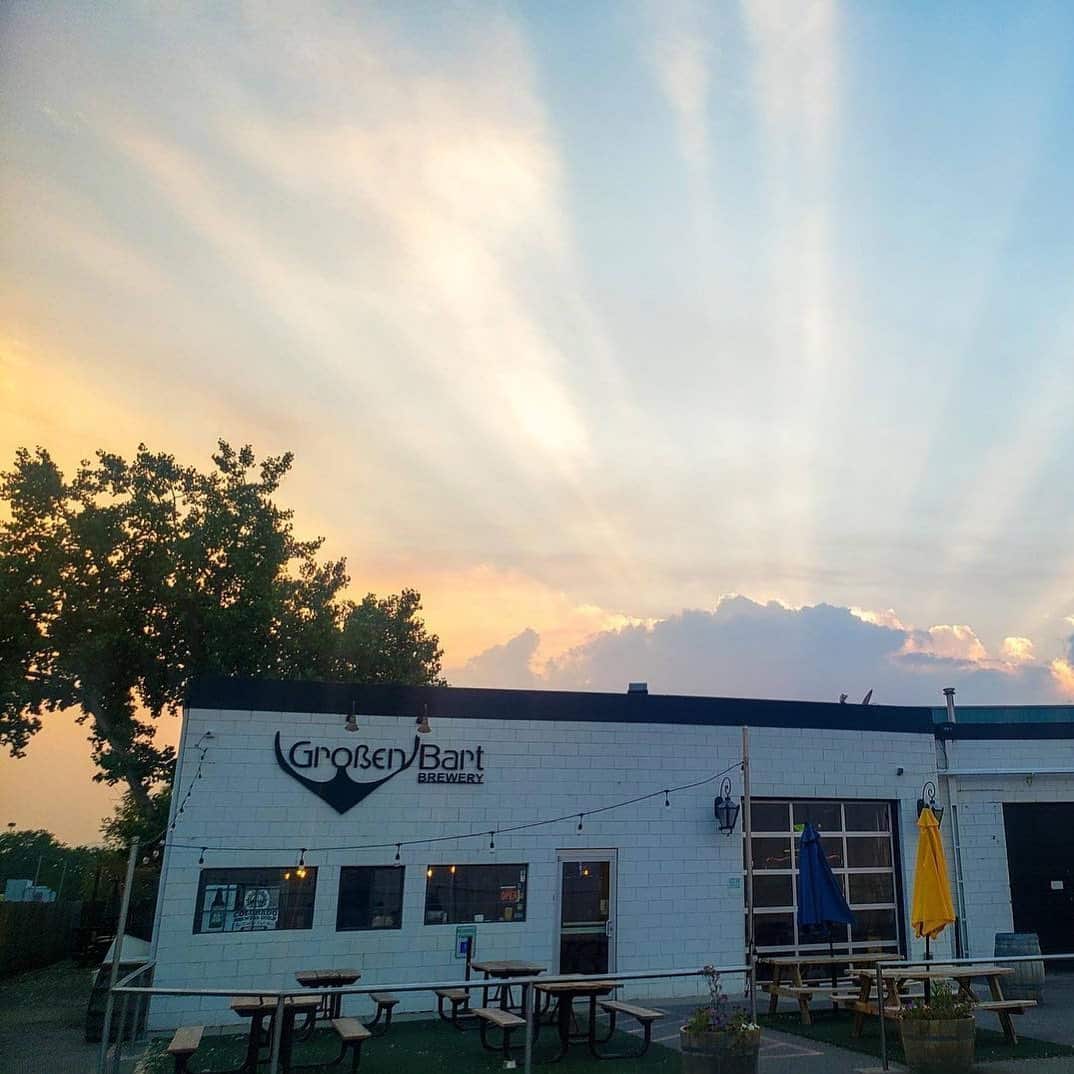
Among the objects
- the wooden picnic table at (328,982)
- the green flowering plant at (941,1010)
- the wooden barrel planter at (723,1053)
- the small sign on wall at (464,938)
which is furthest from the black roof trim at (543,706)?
the wooden barrel planter at (723,1053)

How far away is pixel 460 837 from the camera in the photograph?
14.0m

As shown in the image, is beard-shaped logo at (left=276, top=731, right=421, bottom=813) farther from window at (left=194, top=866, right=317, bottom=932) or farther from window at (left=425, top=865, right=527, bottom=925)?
window at (left=425, top=865, right=527, bottom=925)

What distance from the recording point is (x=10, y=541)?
24594 millimetres

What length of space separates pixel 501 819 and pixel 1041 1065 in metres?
7.48

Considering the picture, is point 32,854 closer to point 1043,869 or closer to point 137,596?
point 137,596

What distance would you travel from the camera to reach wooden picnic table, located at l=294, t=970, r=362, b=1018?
11180 mm

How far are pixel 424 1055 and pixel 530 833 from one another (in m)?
4.32

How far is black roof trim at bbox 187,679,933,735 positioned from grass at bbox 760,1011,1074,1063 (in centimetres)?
469

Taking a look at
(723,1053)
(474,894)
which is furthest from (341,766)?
(723,1053)

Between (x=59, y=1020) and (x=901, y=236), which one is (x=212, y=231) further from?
(x=59, y=1020)

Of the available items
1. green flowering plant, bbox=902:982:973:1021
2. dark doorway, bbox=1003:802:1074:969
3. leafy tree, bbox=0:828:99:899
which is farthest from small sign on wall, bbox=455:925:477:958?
leafy tree, bbox=0:828:99:899

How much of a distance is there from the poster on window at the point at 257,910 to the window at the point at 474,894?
2150 mm

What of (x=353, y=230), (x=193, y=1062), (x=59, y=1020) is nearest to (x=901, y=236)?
(x=353, y=230)

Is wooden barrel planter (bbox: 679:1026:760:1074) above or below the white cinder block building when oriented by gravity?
below
